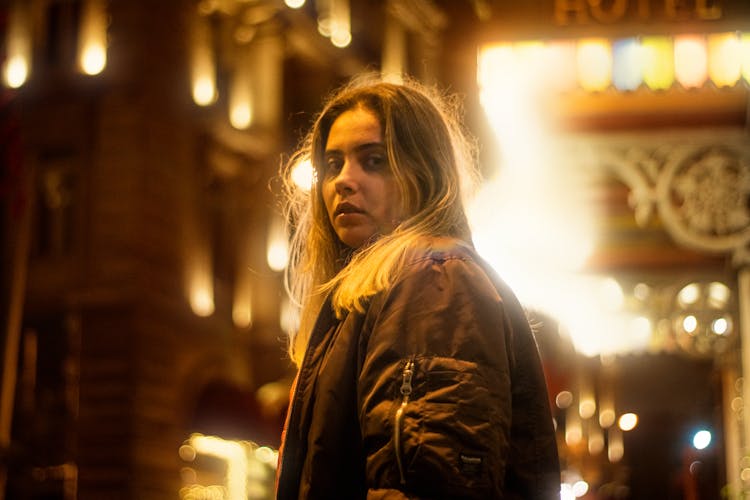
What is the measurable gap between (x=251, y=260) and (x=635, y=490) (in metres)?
14.1

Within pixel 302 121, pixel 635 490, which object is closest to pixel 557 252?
pixel 302 121

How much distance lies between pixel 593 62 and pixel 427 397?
6704 mm

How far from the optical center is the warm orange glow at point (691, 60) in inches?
338

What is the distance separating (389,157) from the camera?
9.81 feet

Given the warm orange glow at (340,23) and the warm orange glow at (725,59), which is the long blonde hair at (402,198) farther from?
the warm orange glow at (340,23)

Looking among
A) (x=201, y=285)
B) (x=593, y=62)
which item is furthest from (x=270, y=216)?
(x=593, y=62)

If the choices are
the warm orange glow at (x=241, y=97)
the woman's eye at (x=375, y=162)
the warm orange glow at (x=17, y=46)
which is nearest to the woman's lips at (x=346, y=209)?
the woman's eye at (x=375, y=162)

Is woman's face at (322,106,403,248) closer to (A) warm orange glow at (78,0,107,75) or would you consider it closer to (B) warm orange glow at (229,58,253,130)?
(A) warm orange glow at (78,0,107,75)

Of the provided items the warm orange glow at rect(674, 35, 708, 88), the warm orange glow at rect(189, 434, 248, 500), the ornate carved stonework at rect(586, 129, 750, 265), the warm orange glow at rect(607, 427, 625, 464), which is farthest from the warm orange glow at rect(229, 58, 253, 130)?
the warm orange glow at rect(674, 35, 708, 88)

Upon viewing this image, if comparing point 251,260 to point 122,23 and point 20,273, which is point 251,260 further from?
point 20,273

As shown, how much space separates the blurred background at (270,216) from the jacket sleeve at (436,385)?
20.6ft

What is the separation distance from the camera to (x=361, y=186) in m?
3.01

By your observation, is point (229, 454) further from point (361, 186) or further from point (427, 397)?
point (427, 397)

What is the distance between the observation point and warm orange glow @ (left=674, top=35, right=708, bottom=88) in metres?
8.59
